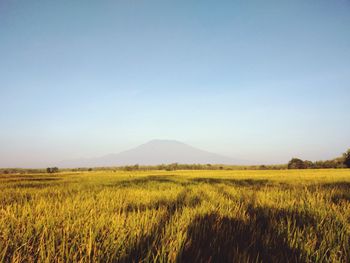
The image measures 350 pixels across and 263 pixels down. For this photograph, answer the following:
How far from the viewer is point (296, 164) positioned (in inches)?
2126

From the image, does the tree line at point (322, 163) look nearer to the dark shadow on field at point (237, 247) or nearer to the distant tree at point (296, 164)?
the distant tree at point (296, 164)

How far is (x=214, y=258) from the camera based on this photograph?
1245mm

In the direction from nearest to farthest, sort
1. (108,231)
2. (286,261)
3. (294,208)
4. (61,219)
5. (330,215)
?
(286,261)
(108,231)
(61,219)
(330,215)
(294,208)

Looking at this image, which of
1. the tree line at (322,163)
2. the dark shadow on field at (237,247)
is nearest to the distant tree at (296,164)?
the tree line at (322,163)

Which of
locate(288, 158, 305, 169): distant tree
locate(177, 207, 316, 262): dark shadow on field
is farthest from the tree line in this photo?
locate(177, 207, 316, 262): dark shadow on field

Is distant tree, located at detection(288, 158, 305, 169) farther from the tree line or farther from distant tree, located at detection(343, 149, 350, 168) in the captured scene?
distant tree, located at detection(343, 149, 350, 168)

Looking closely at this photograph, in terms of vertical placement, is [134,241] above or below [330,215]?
above

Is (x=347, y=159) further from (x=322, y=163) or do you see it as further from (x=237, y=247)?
(x=237, y=247)

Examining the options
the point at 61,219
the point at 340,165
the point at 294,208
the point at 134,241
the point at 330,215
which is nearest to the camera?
the point at 134,241

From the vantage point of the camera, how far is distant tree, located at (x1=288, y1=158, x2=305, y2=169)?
174 ft

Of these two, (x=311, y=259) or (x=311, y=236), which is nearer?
(x=311, y=259)

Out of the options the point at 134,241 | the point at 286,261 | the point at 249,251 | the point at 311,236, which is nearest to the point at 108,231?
the point at 134,241

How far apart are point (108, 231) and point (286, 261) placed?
4.04ft

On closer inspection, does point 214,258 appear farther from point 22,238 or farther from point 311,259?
point 22,238
